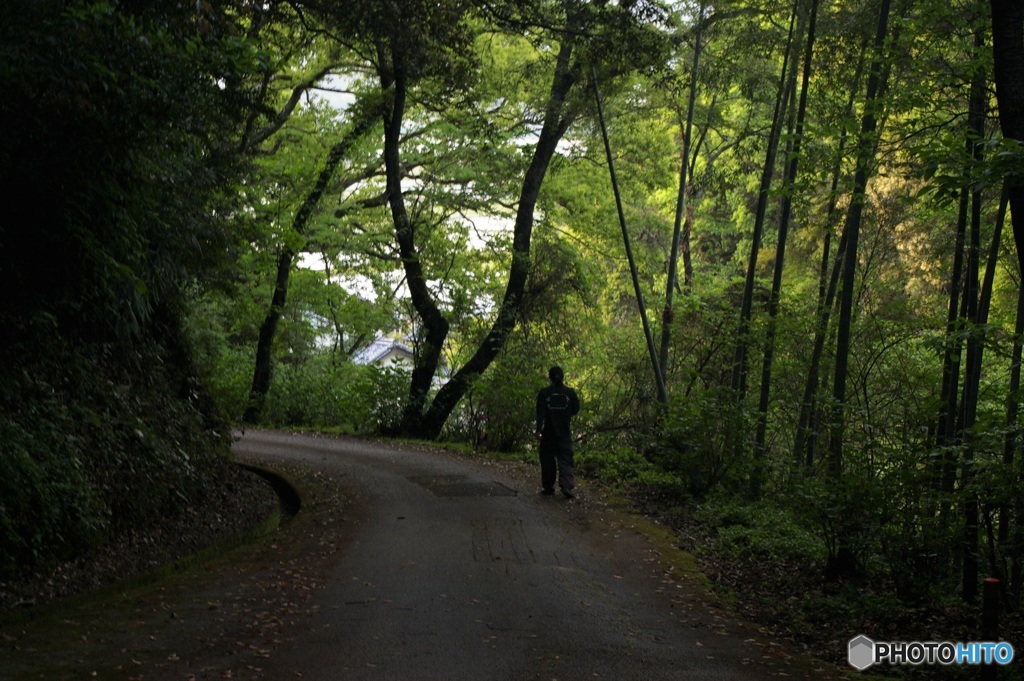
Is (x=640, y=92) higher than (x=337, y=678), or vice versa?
(x=640, y=92)

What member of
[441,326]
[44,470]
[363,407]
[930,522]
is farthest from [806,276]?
[44,470]

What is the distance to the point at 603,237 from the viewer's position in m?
22.7

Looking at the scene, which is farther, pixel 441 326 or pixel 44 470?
pixel 441 326

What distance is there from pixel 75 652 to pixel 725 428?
29.1 feet

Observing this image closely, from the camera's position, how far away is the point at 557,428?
484 inches

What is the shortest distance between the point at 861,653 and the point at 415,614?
3.16 metres

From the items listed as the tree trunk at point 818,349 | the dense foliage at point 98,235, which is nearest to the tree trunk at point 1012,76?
the tree trunk at point 818,349

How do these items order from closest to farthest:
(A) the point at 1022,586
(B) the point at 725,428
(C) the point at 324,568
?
1. (A) the point at 1022,586
2. (C) the point at 324,568
3. (B) the point at 725,428

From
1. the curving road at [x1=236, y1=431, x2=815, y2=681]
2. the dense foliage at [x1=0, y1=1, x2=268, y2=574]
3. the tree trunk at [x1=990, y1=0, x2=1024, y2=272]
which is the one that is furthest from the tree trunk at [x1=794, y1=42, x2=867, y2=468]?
the dense foliage at [x1=0, y1=1, x2=268, y2=574]

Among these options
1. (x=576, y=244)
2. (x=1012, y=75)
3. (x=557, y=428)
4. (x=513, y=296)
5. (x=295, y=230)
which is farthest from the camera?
(x=576, y=244)

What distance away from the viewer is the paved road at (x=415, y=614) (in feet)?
17.5

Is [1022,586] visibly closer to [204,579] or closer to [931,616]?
[931,616]

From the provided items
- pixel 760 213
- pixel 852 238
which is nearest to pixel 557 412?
pixel 852 238

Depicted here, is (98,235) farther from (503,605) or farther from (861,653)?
(861,653)
